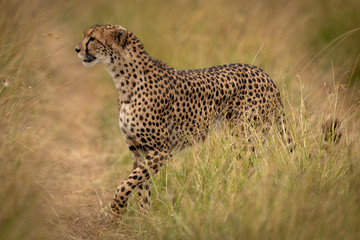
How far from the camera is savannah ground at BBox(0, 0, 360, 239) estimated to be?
298 centimetres

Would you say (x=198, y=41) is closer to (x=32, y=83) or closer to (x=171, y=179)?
(x=32, y=83)

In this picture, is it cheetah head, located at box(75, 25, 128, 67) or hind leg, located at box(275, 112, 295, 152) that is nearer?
hind leg, located at box(275, 112, 295, 152)

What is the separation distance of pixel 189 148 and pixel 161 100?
48 centimetres

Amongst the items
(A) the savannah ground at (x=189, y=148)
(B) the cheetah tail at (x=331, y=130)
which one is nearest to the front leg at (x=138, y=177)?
(A) the savannah ground at (x=189, y=148)

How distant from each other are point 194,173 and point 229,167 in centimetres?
27

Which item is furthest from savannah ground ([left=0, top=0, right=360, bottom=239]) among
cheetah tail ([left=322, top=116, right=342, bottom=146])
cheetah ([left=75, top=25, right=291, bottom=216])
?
cheetah ([left=75, top=25, right=291, bottom=216])

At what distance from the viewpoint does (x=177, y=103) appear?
13.7 ft

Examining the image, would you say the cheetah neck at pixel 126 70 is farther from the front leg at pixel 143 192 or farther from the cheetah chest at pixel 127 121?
the front leg at pixel 143 192

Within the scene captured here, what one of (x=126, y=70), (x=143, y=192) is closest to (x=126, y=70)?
(x=126, y=70)

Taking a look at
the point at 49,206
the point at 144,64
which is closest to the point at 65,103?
the point at 144,64

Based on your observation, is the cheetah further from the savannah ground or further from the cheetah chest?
the savannah ground

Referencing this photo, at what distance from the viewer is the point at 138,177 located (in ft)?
12.8

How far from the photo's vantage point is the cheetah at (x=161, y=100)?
12.9ft

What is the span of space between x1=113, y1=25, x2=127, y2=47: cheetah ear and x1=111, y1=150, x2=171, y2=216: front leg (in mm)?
880
